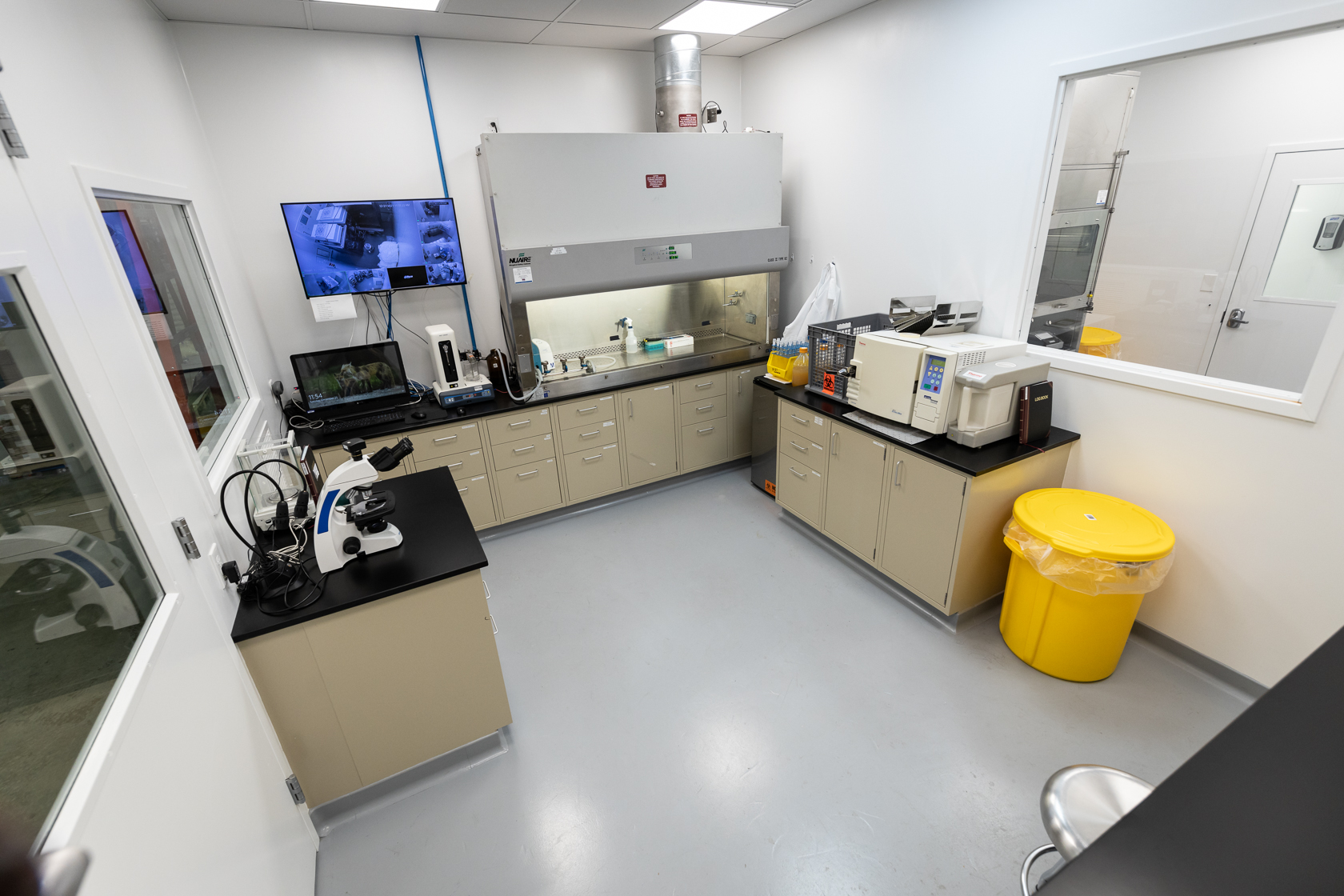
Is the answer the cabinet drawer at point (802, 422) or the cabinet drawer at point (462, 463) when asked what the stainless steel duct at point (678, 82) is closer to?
the cabinet drawer at point (802, 422)

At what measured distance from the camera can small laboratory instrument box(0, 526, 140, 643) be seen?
829 mm

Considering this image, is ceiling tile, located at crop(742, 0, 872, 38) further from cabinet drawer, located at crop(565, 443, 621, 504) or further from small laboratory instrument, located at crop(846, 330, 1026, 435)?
cabinet drawer, located at crop(565, 443, 621, 504)

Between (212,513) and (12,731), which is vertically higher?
(12,731)

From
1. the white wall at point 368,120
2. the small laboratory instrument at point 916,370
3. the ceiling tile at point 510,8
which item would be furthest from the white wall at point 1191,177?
the white wall at point 368,120

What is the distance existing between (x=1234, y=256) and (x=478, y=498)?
3.94m

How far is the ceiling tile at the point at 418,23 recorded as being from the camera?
268cm

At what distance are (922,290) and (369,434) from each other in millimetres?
3142

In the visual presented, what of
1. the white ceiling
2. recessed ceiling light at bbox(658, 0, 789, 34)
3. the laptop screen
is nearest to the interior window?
the white ceiling

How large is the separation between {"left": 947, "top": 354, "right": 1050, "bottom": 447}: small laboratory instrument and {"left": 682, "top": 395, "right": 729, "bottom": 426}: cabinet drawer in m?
1.68

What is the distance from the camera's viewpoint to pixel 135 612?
3.56 feet

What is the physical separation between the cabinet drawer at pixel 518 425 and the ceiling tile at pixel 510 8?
79.7 inches

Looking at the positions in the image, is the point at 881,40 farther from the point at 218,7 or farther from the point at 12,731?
the point at 12,731

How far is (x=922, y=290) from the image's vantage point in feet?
10.2

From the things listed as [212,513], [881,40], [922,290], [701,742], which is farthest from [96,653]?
[881,40]
